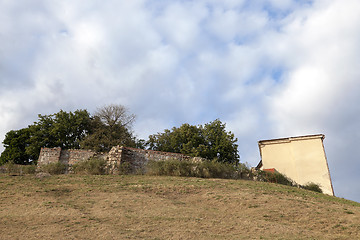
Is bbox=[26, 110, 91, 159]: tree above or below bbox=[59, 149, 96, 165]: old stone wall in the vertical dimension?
above

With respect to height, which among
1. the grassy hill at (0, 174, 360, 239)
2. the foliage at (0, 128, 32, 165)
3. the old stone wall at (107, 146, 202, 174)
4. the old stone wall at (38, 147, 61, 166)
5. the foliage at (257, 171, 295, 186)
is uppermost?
the foliage at (0, 128, 32, 165)

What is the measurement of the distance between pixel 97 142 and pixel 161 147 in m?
6.74

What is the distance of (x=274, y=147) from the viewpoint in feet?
89.8

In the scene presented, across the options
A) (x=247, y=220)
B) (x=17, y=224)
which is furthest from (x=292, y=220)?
(x=17, y=224)

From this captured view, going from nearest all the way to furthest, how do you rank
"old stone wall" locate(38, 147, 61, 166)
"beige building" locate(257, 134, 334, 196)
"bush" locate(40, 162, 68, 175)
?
"bush" locate(40, 162, 68, 175) → "old stone wall" locate(38, 147, 61, 166) → "beige building" locate(257, 134, 334, 196)

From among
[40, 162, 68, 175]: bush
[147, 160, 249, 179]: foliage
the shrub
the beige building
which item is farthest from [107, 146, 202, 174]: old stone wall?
the beige building

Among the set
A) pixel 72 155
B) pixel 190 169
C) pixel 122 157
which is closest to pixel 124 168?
pixel 122 157

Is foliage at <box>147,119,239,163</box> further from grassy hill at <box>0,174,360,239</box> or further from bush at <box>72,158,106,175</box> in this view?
grassy hill at <box>0,174,360,239</box>

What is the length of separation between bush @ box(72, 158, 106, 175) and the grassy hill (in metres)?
3.70

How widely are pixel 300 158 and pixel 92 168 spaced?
1798 centimetres

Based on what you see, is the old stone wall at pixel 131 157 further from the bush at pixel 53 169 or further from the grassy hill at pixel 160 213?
the grassy hill at pixel 160 213

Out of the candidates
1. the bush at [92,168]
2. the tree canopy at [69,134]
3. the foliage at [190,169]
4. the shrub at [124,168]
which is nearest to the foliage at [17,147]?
the tree canopy at [69,134]

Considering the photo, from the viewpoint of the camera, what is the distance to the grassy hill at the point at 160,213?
723 centimetres

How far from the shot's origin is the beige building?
81.0ft
